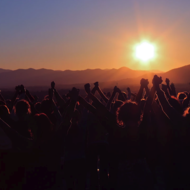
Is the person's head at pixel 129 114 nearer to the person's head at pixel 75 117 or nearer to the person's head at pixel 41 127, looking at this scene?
the person's head at pixel 41 127

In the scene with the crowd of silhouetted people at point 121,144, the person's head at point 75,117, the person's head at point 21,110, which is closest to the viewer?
the crowd of silhouetted people at point 121,144

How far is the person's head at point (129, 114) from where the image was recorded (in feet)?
9.70

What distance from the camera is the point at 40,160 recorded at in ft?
9.53

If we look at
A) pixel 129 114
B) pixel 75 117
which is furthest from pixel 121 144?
pixel 75 117

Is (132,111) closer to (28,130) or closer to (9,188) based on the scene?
(28,130)

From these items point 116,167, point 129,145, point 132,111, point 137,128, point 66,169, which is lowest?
point 66,169

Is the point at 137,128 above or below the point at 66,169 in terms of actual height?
above

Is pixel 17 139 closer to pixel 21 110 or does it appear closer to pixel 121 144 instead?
pixel 21 110

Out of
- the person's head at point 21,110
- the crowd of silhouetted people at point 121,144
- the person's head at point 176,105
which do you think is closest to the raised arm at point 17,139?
the crowd of silhouetted people at point 121,144

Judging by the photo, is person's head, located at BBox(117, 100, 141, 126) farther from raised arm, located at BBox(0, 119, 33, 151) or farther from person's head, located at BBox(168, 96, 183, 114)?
raised arm, located at BBox(0, 119, 33, 151)

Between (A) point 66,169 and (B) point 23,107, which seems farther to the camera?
(A) point 66,169

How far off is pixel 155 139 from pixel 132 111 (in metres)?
→ 0.44

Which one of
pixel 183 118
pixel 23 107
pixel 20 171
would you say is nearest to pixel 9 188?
pixel 20 171

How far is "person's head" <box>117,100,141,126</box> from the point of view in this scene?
9.70 feet
